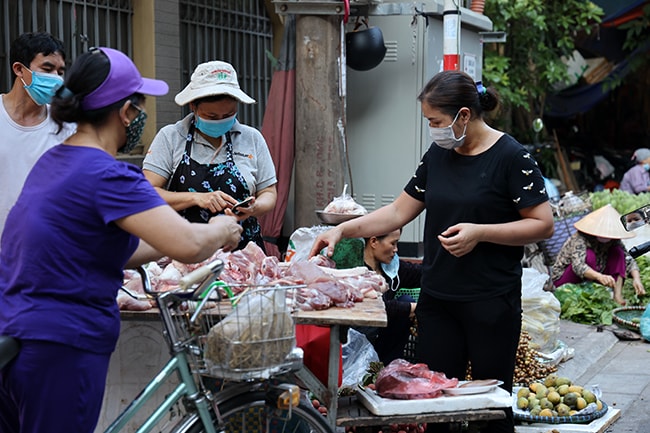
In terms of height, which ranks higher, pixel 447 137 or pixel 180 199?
pixel 447 137

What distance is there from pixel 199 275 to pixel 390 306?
2.80 metres

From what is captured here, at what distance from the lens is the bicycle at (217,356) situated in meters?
3.23

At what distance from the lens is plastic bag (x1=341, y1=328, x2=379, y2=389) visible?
5319 mm

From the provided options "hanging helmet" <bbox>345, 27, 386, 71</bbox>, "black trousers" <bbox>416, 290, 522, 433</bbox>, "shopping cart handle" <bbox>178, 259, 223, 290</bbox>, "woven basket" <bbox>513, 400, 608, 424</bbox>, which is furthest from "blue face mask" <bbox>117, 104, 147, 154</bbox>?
"hanging helmet" <bbox>345, 27, 386, 71</bbox>

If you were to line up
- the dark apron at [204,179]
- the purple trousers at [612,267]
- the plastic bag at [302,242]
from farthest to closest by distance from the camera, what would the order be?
the purple trousers at [612,267]
the plastic bag at [302,242]
the dark apron at [204,179]

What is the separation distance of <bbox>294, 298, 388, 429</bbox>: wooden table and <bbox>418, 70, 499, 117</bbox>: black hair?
96 centimetres

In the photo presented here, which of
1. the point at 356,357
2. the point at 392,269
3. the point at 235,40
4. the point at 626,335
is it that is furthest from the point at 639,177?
the point at 356,357

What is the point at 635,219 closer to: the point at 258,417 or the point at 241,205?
the point at 241,205

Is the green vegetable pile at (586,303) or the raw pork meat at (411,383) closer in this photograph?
the raw pork meat at (411,383)

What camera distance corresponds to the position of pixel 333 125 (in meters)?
7.73

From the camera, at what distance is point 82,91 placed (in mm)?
2971

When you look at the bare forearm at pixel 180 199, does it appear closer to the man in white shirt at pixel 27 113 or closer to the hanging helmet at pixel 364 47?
the man in white shirt at pixel 27 113

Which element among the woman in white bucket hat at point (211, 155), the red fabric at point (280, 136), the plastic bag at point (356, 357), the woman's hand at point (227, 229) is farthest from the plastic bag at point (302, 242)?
the woman's hand at point (227, 229)

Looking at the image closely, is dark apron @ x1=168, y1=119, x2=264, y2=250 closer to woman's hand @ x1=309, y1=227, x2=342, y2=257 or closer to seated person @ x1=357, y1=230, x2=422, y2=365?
woman's hand @ x1=309, y1=227, x2=342, y2=257
